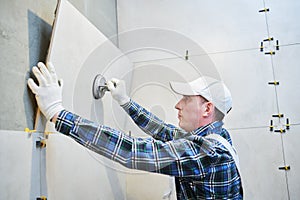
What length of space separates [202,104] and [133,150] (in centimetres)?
49

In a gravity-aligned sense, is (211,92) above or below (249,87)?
below

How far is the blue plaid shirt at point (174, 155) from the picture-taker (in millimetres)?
1023

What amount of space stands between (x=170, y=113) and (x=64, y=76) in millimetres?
1128

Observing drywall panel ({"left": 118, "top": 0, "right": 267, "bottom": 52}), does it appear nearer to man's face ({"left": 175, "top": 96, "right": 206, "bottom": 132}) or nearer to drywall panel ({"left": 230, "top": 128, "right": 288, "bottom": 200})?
drywall panel ({"left": 230, "top": 128, "right": 288, "bottom": 200})

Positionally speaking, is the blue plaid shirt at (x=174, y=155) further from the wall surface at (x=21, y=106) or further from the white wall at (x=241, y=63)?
the white wall at (x=241, y=63)

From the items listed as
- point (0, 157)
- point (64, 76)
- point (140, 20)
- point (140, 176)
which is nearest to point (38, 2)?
point (64, 76)

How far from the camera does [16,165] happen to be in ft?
3.55

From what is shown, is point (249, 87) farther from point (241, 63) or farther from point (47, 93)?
point (47, 93)

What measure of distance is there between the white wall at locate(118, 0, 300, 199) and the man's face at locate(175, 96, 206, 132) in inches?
34.5

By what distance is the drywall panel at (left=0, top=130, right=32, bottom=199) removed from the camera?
102 cm

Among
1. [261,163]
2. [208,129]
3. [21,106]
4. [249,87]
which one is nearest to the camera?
[21,106]

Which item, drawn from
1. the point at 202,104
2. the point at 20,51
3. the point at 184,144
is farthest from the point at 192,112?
the point at 20,51

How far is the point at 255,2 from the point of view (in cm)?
234

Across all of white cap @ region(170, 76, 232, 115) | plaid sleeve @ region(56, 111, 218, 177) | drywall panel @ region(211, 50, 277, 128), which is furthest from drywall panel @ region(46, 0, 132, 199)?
drywall panel @ region(211, 50, 277, 128)
